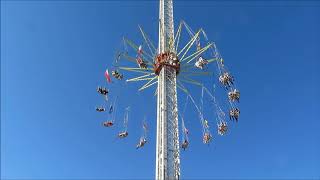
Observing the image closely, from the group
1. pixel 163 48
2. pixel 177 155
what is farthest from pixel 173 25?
pixel 177 155

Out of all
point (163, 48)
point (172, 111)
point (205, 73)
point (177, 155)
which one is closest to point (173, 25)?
point (163, 48)

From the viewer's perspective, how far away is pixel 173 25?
76875mm

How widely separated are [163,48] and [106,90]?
11.7 m

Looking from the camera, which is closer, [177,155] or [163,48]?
[177,155]

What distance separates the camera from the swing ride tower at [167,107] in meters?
61.2

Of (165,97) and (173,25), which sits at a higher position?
(173,25)

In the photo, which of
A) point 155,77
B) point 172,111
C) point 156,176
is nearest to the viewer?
point 156,176

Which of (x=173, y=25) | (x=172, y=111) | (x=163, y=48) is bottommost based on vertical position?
(x=172, y=111)

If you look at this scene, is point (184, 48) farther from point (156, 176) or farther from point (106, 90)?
point (156, 176)

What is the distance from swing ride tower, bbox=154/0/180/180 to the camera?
61250 millimetres

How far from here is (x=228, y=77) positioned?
70.2 m

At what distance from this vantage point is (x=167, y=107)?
2608 inches

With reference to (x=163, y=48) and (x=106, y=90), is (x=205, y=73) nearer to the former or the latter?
(x=163, y=48)

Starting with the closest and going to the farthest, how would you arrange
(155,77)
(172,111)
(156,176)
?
(156,176)
(172,111)
(155,77)
